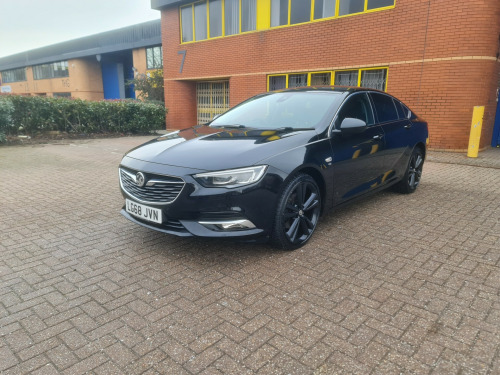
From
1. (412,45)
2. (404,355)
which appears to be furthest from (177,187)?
(412,45)

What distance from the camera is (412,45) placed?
9570 millimetres

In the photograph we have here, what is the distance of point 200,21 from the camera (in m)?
15.1

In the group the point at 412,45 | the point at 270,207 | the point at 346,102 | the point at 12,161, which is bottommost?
the point at 12,161

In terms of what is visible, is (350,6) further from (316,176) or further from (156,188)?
(156,188)

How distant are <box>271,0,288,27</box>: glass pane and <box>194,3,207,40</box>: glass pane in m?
3.53

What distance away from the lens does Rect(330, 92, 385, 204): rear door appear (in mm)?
3922

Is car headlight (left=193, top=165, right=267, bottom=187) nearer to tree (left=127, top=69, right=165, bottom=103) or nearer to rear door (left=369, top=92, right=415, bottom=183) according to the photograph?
rear door (left=369, top=92, right=415, bottom=183)

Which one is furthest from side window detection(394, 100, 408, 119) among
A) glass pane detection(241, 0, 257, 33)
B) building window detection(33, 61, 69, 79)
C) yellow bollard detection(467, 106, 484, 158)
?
building window detection(33, 61, 69, 79)

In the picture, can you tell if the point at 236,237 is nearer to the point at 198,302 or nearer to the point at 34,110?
the point at 198,302

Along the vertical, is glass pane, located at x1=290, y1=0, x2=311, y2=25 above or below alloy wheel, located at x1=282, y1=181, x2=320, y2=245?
above

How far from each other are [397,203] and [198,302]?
3.61 metres

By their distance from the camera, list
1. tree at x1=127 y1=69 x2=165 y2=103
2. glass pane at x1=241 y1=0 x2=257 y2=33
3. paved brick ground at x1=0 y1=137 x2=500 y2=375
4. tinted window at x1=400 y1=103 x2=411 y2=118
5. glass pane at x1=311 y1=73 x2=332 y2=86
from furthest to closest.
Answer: tree at x1=127 y1=69 x2=165 y2=103, glass pane at x1=241 y1=0 x2=257 y2=33, glass pane at x1=311 y1=73 x2=332 y2=86, tinted window at x1=400 y1=103 x2=411 y2=118, paved brick ground at x1=0 y1=137 x2=500 y2=375

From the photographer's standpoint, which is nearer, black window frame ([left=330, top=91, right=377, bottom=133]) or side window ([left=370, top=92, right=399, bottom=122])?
black window frame ([left=330, top=91, right=377, bottom=133])

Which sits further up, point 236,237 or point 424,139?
point 424,139
